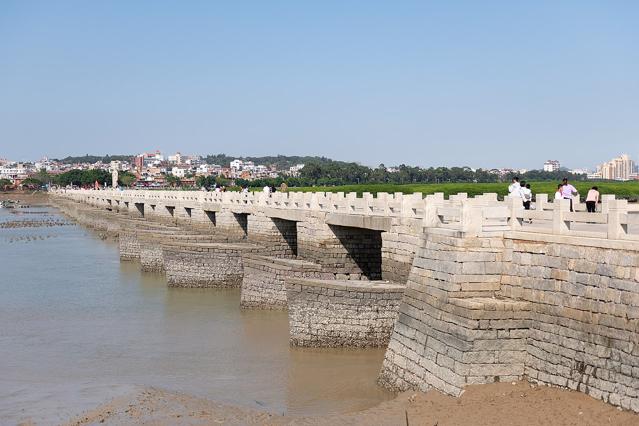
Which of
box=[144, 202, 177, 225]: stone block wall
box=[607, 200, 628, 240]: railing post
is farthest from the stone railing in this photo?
box=[144, 202, 177, 225]: stone block wall

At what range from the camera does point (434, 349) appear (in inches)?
483

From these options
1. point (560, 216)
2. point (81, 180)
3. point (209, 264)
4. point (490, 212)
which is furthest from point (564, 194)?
point (81, 180)

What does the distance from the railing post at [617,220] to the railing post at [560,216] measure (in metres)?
0.86

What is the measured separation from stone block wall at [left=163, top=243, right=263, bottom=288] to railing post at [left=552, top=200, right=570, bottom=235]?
14936 mm

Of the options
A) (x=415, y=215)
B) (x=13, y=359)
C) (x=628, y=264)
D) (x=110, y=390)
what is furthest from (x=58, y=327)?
(x=628, y=264)

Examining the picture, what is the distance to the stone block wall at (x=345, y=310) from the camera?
16.2m

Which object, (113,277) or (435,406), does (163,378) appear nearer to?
(435,406)

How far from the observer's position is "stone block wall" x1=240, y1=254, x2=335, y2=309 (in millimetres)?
20406

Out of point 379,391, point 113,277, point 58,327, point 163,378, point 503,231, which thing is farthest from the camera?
point 113,277

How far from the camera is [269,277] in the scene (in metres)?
21.5

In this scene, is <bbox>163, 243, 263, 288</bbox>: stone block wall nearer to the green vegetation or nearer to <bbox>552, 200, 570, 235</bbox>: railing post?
<bbox>552, 200, 570, 235</bbox>: railing post

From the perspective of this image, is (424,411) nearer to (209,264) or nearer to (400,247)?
(400,247)

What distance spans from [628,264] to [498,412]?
2559 millimetres

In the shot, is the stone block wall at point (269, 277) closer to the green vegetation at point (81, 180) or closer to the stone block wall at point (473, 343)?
the stone block wall at point (473, 343)
